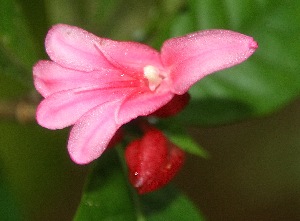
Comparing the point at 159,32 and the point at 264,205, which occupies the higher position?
the point at 159,32

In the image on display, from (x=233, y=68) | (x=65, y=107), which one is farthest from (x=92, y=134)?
(x=233, y=68)

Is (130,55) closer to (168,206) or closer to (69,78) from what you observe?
(69,78)

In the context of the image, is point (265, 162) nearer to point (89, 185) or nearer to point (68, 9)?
point (68, 9)

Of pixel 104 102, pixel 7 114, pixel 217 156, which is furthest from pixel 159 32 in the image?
pixel 217 156

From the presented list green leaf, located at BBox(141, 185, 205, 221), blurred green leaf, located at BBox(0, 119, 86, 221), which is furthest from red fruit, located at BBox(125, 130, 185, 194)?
blurred green leaf, located at BBox(0, 119, 86, 221)

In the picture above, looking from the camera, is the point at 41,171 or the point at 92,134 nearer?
the point at 92,134

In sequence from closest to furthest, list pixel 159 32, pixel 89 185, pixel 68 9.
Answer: pixel 89 185 → pixel 159 32 → pixel 68 9

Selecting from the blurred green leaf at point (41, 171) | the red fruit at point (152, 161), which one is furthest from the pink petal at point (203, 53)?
the blurred green leaf at point (41, 171)

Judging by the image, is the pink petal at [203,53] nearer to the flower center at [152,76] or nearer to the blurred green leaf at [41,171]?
the flower center at [152,76]
